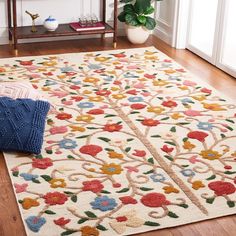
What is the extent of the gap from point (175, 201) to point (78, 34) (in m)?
2.81

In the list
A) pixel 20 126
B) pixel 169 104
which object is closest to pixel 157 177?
pixel 20 126

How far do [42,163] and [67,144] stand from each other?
0.93 feet

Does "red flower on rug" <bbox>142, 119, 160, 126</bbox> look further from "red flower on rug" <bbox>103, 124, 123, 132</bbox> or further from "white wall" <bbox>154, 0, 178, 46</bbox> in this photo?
"white wall" <bbox>154, 0, 178, 46</bbox>

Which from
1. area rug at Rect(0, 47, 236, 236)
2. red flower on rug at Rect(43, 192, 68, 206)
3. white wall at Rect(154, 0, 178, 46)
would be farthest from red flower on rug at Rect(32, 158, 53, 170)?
white wall at Rect(154, 0, 178, 46)

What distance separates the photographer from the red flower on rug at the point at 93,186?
2904 mm

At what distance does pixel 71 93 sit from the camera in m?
4.20

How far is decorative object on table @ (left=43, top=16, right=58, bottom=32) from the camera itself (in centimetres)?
515

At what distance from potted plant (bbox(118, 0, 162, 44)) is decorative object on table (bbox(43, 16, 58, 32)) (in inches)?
27.7

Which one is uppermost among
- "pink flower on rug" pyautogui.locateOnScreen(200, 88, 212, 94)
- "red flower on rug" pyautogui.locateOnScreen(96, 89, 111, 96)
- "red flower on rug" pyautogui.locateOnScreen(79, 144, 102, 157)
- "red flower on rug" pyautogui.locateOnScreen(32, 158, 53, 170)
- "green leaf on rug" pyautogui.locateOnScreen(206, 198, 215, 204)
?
"pink flower on rug" pyautogui.locateOnScreen(200, 88, 212, 94)

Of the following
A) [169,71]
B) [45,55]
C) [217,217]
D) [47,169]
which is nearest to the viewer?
[217,217]

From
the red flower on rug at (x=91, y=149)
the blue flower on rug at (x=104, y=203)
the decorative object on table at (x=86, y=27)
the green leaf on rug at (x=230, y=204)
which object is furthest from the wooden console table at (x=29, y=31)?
the green leaf on rug at (x=230, y=204)

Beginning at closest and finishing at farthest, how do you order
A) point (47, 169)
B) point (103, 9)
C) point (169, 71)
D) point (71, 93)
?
point (47, 169), point (71, 93), point (169, 71), point (103, 9)

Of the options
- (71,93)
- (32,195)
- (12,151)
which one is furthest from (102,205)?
(71,93)

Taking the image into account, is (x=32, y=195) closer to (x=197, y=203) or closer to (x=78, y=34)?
(x=197, y=203)
